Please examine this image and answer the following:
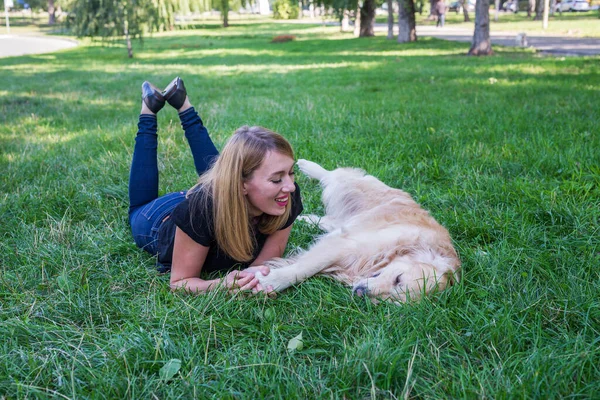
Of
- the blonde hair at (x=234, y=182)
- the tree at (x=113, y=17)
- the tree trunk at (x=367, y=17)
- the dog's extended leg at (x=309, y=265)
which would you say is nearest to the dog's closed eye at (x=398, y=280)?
the dog's extended leg at (x=309, y=265)

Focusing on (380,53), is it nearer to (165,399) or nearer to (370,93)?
(370,93)

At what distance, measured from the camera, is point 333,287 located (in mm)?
3055

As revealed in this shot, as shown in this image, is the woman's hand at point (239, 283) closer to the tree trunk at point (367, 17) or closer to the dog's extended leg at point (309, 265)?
the dog's extended leg at point (309, 265)

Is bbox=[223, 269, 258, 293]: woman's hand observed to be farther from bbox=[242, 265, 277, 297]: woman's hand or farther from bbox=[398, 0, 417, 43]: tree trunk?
bbox=[398, 0, 417, 43]: tree trunk

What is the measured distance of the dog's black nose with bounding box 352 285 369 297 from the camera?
9.27 feet

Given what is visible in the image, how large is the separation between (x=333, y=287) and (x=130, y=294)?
114 cm

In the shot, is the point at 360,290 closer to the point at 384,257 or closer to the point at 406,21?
the point at 384,257

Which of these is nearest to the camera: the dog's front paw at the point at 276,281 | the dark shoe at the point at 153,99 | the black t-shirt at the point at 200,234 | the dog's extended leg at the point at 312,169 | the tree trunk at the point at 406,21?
the black t-shirt at the point at 200,234

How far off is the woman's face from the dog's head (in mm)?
635

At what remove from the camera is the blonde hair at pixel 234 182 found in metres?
2.82

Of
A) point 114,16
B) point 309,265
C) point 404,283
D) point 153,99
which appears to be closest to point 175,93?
A: point 153,99

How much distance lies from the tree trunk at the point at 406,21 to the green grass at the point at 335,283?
1499 cm

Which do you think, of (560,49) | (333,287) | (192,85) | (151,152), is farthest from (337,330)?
(560,49)

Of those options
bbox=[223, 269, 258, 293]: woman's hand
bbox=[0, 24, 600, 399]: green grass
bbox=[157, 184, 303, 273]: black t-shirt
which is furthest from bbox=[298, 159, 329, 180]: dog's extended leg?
bbox=[223, 269, 258, 293]: woman's hand
